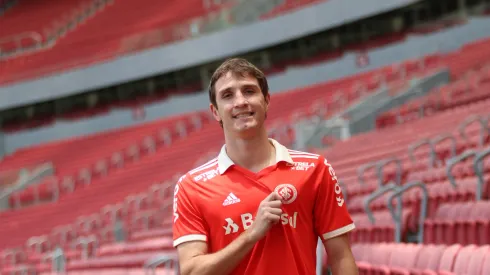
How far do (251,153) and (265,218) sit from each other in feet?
0.81

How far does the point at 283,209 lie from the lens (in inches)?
75.5

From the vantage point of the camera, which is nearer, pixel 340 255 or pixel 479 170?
pixel 340 255

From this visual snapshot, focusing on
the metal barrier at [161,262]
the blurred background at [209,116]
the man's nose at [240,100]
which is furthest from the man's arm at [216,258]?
the metal barrier at [161,262]

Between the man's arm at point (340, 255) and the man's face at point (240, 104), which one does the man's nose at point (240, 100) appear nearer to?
the man's face at point (240, 104)

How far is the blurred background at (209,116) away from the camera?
4.88m

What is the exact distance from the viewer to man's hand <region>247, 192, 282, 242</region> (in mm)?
1808

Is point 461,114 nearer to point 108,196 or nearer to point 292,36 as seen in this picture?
point 108,196

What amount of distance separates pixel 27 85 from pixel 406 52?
9045mm

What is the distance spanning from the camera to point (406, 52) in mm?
15688

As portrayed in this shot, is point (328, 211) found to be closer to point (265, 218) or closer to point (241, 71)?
point (265, 218)

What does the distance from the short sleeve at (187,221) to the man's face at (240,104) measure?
187mm

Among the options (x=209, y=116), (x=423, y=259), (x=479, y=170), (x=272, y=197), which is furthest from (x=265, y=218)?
(x=209, y=116)

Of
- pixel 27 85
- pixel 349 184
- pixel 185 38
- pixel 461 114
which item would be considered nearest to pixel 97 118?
pixel 27 85

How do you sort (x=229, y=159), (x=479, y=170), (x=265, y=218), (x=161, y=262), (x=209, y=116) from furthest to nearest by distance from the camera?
(x=209, y=116), (x=161, y=262), (x=479, y=170), (x=229, y=159), (x=265, y=218)
